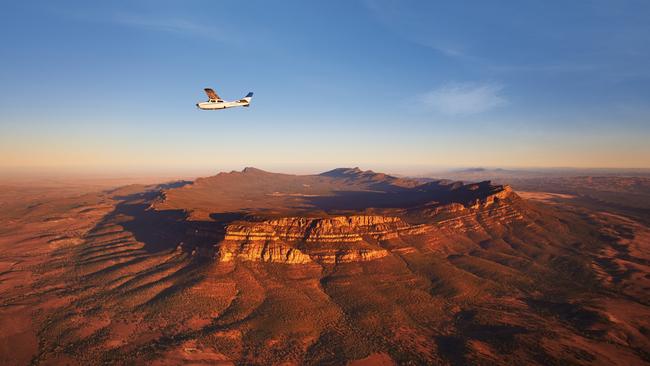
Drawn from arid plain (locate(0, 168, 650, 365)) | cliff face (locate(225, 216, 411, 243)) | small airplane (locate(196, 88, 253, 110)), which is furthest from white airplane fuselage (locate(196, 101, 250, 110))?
arid plain (locate(0, 168, 650, 365))

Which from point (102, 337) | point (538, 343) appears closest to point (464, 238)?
point (538, 343)

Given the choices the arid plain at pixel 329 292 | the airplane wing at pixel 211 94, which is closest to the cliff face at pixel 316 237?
the arid plain at pixel 329 292

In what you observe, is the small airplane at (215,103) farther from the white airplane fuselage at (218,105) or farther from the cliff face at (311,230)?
the cliff face at (311,230)

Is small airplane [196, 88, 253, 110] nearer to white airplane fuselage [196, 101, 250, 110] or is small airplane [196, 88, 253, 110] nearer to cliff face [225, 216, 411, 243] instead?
white airplane fuselage [196, 101, 250, 110]

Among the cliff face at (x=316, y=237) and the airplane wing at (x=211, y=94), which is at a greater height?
the airplane wing at (x=211, y=94)

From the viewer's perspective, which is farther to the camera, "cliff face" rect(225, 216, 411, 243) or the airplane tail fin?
"cliff face" rect(225, 216, 411, 243)

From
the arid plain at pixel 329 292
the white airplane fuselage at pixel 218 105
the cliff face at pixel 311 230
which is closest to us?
the arid plain at pixel 329 292

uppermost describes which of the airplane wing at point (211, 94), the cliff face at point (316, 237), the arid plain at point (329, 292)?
the airplane wing at point (211, 94)

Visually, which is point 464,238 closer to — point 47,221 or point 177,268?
point 177,268
